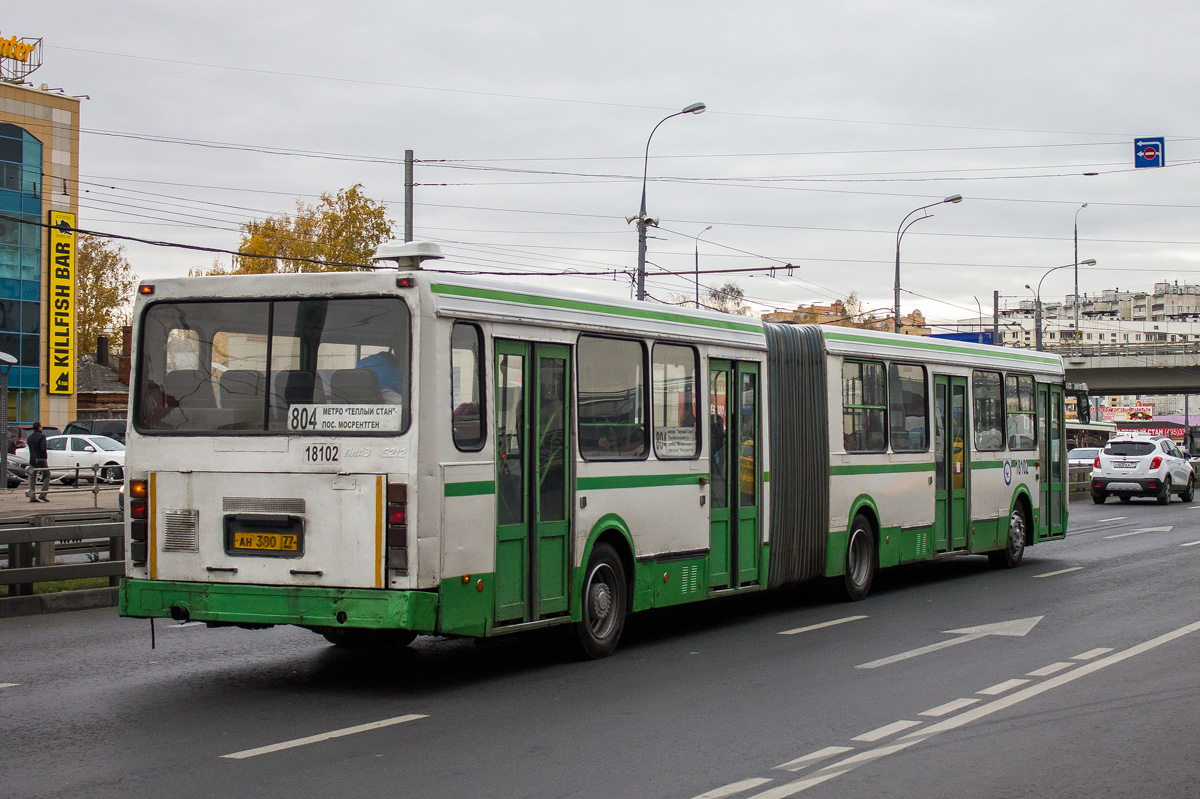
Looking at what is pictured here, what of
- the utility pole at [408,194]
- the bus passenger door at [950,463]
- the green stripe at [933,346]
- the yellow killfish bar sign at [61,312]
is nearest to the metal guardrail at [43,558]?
the green stripe at [933,346]

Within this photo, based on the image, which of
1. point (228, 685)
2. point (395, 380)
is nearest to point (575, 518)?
point (395, 380)

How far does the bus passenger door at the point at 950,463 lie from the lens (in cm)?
1552

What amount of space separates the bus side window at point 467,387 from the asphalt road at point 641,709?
169 cm

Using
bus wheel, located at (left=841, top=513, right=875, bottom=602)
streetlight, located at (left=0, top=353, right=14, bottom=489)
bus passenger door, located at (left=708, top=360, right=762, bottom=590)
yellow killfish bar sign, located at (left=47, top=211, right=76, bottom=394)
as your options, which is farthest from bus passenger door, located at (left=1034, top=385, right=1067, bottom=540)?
yellow killfish bar sign, located at (left=47, top=211, right=76, bottom=394)

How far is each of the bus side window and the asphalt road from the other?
169cm

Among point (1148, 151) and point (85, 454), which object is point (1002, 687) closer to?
point (1148, 151)

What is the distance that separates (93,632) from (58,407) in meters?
46.3

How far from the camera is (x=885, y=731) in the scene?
754cm

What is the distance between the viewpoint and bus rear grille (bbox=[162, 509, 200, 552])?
8844mm

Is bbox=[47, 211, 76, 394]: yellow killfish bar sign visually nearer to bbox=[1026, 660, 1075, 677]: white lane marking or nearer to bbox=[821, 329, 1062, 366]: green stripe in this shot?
bbox=[821, 329, 1062, 366]: green stripe

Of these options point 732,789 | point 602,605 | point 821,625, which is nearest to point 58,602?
point 602,605

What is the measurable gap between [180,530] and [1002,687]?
5589 mm

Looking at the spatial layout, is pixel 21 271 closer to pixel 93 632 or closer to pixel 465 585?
pixel 93 632

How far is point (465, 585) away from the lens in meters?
8.64
